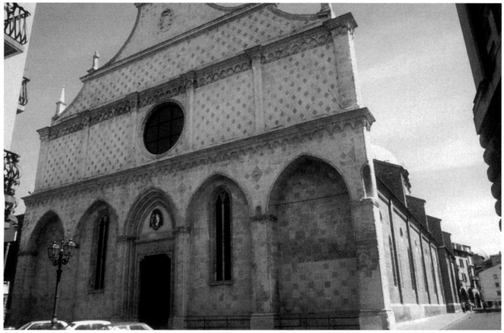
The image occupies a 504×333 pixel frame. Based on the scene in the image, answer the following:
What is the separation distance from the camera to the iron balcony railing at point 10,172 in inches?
352

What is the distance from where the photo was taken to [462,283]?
132 feet

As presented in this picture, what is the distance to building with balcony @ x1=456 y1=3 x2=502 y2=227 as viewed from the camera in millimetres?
6332

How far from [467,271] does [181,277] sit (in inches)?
1491

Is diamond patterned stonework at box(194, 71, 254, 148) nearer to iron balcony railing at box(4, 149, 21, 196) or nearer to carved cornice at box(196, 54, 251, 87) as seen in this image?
carved cornice at box(196, 54, 251, 87)

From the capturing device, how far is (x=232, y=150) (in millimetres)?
14570

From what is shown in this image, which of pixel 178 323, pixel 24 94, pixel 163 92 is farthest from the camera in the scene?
pixel 163 92

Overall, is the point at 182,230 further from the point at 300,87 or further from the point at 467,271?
the point at 467,271

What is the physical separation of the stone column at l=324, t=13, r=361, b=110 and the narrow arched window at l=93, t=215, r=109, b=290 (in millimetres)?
10598

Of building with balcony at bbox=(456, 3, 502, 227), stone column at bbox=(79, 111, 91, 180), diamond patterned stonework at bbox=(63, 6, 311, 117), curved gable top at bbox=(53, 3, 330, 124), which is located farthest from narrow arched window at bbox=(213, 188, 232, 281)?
building with balcony at bbox=(456, 3, 502, 227)

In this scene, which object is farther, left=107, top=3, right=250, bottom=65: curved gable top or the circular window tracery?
left=107, top=3, right=250, bottom=65: curved gable top

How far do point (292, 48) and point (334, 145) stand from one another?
166 inches

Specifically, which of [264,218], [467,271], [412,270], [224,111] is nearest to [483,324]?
[412,270]

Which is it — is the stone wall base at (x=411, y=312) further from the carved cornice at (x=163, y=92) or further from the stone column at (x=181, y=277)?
the carved cornice at (x=163, y=92)

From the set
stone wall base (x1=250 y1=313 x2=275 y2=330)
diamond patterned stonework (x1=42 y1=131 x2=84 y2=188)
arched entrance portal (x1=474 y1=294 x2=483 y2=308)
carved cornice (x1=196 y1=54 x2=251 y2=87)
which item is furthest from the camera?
arched entrance portal (x1=474 y1=294 x2=483 y2=308)
